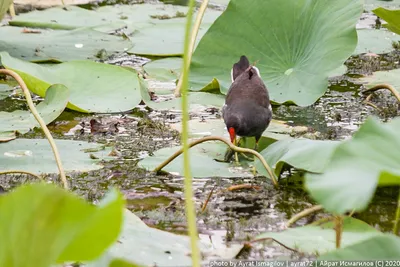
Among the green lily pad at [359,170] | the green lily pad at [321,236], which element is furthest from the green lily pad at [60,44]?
the green lily pad at [359,170]

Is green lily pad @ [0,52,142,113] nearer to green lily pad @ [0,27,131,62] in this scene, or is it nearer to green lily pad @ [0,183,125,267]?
green lily pad @ [0,27,131,62]

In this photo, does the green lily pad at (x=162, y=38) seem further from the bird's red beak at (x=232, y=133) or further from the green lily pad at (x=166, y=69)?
the bird's red beak at (x=232, y=133)

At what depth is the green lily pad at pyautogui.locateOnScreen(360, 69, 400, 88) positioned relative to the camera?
4207 millimetres

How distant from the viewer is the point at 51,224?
0.98m

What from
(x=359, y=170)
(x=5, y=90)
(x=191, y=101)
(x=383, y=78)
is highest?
(x=359, y=170)

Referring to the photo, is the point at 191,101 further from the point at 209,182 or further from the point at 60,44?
the point at 60,44

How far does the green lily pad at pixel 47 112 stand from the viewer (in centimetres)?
336

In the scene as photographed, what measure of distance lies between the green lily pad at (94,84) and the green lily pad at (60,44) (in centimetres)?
74

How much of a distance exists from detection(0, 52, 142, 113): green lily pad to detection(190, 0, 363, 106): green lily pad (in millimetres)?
398

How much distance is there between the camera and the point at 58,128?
3.73 metres

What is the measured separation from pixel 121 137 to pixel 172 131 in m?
0.25

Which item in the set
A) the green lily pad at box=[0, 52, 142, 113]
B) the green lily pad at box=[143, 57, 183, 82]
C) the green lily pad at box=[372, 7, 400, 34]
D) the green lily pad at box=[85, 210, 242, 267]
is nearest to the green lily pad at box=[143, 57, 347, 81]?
the green lily pad at box=[143, 57, 183, 82]

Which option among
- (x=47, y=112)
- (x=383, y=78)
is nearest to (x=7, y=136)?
(x=47, y=112)

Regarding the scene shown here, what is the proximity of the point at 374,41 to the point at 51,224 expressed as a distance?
4.52m
